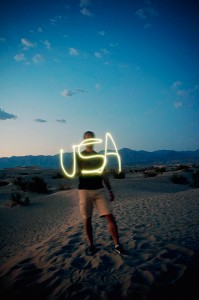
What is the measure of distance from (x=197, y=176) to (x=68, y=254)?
1627 cm

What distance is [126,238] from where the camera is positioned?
5379mm

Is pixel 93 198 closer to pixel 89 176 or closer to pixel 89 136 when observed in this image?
pixel 89 176

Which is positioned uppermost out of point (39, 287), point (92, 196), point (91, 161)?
point (91, 161)

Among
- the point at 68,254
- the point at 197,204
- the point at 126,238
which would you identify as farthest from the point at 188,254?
the point at 197,204

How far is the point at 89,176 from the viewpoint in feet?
15.1

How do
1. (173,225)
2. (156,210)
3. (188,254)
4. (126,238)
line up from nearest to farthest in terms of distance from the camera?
(188,254) → (126,238) → (173,225) → (156,210)

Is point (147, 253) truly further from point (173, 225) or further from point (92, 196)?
point (173, 225)

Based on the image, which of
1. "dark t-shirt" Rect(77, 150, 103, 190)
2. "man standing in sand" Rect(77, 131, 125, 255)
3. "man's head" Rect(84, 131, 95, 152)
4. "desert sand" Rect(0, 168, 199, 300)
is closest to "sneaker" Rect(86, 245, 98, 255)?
"man standing in sand" Rect(77, 131, 125, 255)

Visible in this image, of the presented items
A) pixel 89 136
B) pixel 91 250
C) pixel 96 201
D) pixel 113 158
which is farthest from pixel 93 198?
pixel 113 158

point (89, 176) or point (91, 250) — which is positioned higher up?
point (89, 176)

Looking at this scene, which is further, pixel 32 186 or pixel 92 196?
pixel 32 186

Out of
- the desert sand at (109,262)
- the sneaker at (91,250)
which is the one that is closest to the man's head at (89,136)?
the sneaker at (91,250)

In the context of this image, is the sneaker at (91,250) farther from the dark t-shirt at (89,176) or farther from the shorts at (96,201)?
the dark t-shirt at (89,176)

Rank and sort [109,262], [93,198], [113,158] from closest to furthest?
[109,262], [93,198], [113,158]
